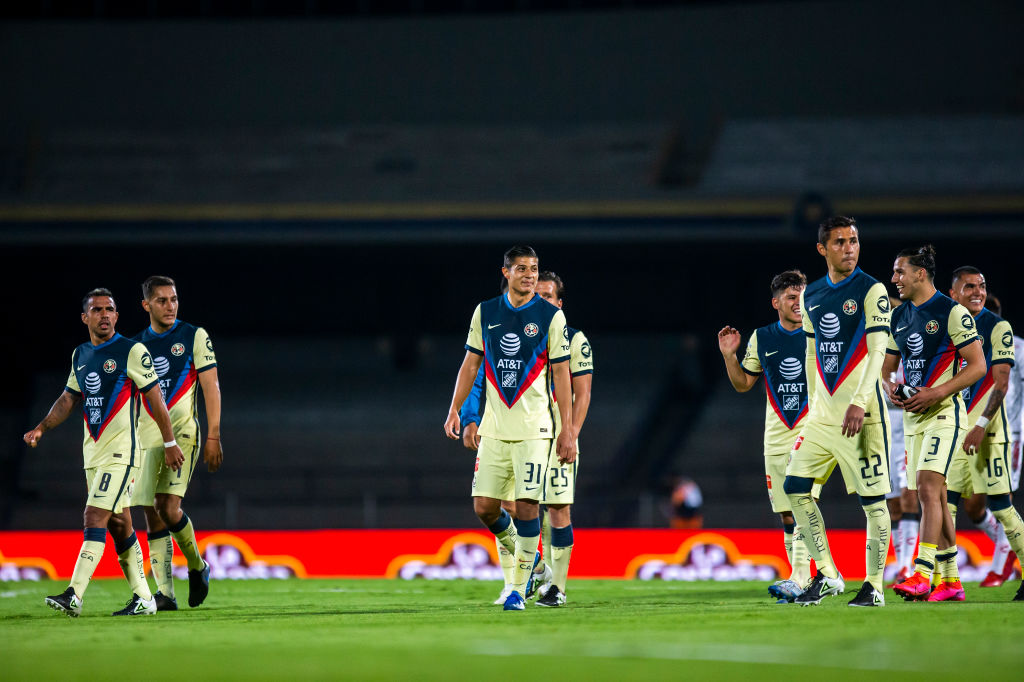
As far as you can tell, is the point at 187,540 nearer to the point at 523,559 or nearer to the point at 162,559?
the point at 162,559

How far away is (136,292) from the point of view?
82.7 ft

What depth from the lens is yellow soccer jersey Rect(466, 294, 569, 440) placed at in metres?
8.61

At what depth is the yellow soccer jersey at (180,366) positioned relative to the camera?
9625 millimetres

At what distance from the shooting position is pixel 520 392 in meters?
8.62

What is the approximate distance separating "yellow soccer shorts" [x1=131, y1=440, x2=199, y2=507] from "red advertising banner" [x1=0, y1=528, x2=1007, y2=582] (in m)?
7.03

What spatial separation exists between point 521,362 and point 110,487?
3.08 metres

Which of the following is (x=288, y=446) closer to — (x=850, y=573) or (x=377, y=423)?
(x=377, y=423)

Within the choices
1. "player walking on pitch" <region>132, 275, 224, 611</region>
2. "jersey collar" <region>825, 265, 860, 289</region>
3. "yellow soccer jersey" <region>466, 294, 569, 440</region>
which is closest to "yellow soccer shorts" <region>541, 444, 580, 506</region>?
"yellow soccer jersey" <region>466, 294, 569, 440</region>

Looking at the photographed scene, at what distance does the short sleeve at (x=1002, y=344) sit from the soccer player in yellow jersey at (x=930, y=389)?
59 cm

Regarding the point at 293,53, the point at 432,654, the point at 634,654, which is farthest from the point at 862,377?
the point at 293,53

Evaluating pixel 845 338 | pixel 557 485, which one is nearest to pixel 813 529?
pixel 845 338

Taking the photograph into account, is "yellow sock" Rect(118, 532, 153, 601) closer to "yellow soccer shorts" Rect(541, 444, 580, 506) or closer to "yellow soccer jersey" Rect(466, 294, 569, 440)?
"yellow soccer jersey" Rect(466, 294, 569, 440)

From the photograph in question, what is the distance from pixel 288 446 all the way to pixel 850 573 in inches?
531

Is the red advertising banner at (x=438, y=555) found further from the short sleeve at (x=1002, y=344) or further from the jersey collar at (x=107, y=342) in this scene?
the jersey collar at (x=107, y=342)
